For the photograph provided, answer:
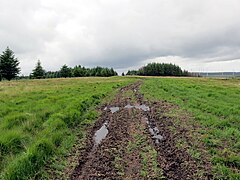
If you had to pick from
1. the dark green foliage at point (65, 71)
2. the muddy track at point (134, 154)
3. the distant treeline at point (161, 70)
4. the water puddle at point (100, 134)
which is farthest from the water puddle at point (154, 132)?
the distant treeline at point (161, 70)

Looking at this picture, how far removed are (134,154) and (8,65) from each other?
2266 inches

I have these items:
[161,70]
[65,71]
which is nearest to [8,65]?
[65,71]

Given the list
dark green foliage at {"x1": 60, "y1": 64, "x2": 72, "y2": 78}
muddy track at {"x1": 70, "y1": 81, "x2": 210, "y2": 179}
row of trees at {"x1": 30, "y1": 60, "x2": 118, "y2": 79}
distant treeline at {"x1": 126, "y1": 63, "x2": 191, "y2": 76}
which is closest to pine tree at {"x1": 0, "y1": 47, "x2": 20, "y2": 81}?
row of trees at {"x1": 30, "y1": 60, "x2": 118, "y2": 79}

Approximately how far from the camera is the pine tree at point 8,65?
182 ft

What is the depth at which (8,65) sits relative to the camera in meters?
56.1

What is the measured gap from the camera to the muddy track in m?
5.86

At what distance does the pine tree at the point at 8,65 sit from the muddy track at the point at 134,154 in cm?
5334

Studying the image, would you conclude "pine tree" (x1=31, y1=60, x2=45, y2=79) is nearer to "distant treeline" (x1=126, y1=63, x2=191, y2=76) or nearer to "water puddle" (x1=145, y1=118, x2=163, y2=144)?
"water puddle" (x1=145, y1=118, x2=163, y2=144)

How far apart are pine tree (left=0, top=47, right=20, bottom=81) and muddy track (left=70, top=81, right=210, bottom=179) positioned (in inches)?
2100

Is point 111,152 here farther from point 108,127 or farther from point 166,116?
point 166,116

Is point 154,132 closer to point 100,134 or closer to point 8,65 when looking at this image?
point 100,134

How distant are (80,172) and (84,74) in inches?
4101

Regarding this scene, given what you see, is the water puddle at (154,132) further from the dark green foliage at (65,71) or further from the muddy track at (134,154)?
the dark green foliage at (65,71)

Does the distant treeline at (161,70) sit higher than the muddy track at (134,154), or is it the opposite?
the distant treeline at (161,70)
